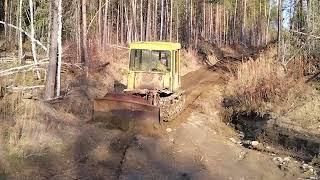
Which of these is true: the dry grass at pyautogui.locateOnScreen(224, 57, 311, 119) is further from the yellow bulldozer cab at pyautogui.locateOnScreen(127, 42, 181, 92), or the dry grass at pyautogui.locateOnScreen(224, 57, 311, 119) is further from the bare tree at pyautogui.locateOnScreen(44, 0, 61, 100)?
the bare tree at pyautogui.locateOnScreen(44, 0, 61, 100)

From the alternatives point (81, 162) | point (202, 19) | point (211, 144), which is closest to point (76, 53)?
point (211, 144)

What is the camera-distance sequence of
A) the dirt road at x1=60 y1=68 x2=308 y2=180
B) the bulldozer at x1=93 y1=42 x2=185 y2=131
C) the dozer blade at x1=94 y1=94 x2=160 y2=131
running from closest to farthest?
1. the dirt road at x1=60 y1=68 x2=308 y2=180
2. the dozer blade at x1=94 y1=94 x2=160 y2=131
3. the bulldozer at x1=93 y1=42 x2=185 y2=131

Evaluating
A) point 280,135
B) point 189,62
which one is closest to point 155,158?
point 280,135

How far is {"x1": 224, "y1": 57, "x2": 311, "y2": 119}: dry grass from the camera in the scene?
18141 millimetres

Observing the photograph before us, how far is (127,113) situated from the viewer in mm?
14500

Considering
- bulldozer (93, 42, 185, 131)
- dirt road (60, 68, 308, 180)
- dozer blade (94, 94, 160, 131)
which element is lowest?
dirt road (60, 68, 308, 180)

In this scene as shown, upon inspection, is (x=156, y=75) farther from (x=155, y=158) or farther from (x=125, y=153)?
(x=125, y=153)

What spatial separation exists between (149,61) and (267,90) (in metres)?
5.39

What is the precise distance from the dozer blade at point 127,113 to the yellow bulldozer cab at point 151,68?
2022 millimetres

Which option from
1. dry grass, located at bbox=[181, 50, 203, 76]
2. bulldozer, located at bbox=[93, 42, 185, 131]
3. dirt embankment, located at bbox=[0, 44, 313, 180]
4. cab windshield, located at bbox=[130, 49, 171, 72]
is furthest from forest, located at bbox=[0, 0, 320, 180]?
dry grass, located at bbox=[181, 50, 203, 76]

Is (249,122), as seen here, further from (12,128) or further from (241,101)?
(12,128)

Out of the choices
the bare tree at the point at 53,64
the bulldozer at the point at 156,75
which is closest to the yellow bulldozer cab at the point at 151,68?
the bulldozer at the point at 156,75

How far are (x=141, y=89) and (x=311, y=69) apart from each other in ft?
28.7

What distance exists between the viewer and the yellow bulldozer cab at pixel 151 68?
54.2 feet
